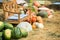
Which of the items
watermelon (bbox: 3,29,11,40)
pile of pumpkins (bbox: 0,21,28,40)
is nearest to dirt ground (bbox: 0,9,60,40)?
pile of pumpkins (bbox: 0,21,28,40)

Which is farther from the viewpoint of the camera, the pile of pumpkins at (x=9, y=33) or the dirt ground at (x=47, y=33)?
the dirt ground at (x=47, y=33)

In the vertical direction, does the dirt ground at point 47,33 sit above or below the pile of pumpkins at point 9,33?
→ below

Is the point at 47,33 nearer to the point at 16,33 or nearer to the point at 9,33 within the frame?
the point at 16,33

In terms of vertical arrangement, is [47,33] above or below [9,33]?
below

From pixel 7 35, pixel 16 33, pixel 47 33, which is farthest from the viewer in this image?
pixel 47 33

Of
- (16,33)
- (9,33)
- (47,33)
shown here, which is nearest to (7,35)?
(9,33)

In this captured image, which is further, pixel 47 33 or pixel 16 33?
pixel 47 33

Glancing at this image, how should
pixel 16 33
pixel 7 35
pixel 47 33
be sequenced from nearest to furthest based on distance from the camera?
pixel 7 35, pixel 16 33, pixel 47 33

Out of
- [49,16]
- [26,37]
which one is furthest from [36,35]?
[49,16]

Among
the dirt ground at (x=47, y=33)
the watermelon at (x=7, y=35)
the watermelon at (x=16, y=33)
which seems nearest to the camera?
the watermelon at (x=7, y=35)

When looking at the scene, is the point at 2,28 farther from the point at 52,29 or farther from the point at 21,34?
the point at 52,29

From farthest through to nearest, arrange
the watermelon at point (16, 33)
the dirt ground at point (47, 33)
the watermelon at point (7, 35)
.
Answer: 1. the dirt ground at point (47, 33)
2. the watermelon at point (16, 33)
3. the watermelon at point (7, 35)

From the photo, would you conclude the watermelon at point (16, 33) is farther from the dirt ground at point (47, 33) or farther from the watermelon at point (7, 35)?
the dirt ground at point (47, 33)

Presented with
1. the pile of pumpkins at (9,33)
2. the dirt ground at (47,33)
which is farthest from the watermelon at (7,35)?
the dirt ground at (47,33)
